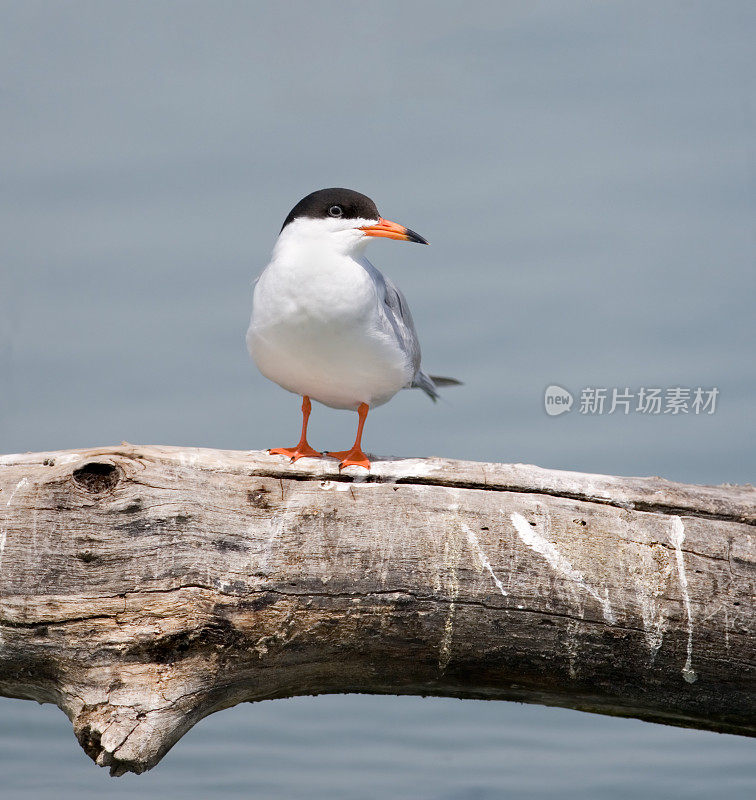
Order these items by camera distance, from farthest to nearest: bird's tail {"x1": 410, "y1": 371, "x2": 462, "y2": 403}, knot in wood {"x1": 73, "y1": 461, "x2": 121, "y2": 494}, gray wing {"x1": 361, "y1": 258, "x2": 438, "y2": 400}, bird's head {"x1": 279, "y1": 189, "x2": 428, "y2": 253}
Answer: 1. bird's tail {"x1": 410, "y1": 371, "x2": 462, "y2": 403}
2. gray wing {"x1": 361, "y1": 258, "x2": 438, "y2": 400}
3. bird's head {"x1": 279, "y1": 189, "x2": 428, "y2": 253}
4. knot in wood {"x1": 73, "y1": 461, "x2": 121, "y2": 494}

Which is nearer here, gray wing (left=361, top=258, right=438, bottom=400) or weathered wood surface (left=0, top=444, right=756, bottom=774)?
weathered wood surface (left=0, top=444, right=756, bottom=774)

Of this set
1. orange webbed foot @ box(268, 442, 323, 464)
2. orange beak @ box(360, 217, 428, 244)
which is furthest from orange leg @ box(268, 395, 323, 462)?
orange beak @ box(360, 217, 428, 244)

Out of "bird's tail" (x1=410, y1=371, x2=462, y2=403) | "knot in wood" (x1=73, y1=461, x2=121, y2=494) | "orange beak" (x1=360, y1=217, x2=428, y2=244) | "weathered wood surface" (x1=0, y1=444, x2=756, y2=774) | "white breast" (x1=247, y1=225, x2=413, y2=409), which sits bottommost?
"weathered wood surface" (x1=0, y1=444, x2=756, y2=774)

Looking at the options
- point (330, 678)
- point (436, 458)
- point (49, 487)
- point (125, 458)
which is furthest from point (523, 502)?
point (49, 487)

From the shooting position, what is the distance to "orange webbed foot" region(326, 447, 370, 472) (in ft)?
13.4

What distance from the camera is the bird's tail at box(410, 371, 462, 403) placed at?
208 inches

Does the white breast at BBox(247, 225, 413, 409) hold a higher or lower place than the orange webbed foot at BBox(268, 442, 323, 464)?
higher

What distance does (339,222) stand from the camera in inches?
181

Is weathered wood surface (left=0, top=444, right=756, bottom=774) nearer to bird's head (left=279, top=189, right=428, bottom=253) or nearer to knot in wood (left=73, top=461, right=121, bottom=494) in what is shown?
knot in wood (left=73, top=461, right=121, bottom=494)

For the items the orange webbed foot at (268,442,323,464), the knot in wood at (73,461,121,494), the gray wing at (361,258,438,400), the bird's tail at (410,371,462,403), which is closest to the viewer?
the knot in wood at (73,461,121,494)

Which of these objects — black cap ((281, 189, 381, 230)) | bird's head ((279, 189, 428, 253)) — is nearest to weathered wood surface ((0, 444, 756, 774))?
bird's head ((279, 189, 428, 253))

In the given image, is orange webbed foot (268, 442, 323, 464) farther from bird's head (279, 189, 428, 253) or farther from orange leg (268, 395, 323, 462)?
bird's head (279, 189, 428, 253)

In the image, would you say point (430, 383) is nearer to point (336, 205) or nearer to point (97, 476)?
point (336, 205)

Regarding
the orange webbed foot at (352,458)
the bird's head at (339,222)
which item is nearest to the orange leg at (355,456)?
the orange webbed foot at (352,458)
